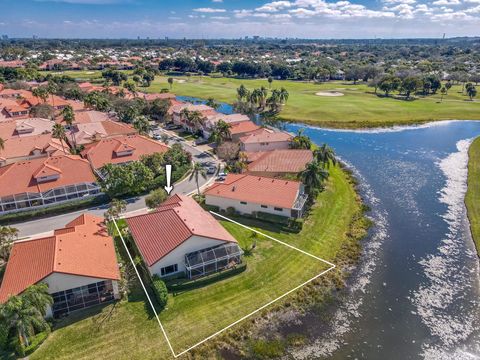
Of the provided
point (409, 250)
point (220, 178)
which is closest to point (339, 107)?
point (220, 178)

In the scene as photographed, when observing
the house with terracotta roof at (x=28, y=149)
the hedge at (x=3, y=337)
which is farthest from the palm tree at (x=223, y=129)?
the hedge at (x=3, y=337)

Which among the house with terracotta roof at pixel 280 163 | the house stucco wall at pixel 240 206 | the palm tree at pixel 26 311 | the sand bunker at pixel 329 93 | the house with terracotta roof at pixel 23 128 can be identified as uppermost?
the sand bunker at pixel 329 93

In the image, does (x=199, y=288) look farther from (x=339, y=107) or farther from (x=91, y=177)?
(x=339, y=107)

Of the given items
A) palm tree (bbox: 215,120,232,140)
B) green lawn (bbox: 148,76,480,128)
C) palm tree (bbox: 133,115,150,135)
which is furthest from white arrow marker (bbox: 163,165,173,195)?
green lawn (bbox: 148,76,480,128)

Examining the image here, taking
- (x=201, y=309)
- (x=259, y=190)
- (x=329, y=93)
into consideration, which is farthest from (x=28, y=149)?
(x=329, y=93)

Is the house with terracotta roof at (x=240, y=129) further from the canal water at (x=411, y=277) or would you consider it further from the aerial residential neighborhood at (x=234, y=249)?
the canal water at (x=411, y=277)

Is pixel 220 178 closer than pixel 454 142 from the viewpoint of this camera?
Yes
